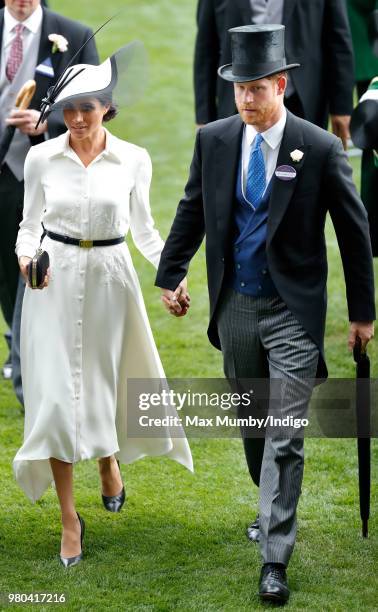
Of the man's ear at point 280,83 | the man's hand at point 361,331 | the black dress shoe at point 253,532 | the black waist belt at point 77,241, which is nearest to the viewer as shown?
the man's ear at point 280,83

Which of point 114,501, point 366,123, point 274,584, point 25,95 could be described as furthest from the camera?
point 25,95

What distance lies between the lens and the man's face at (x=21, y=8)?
755cm

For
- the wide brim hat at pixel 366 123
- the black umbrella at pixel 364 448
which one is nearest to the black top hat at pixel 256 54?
the wide brim hat at pixel 366 123

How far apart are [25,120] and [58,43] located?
0.47m

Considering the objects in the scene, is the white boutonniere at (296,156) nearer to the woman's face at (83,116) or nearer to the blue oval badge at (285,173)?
the blue oval badge at (285,173)

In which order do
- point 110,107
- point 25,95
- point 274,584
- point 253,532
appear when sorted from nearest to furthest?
point 274,584
point 110,107
point 253,532
point 25,95

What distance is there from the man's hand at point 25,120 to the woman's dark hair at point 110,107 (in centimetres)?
130

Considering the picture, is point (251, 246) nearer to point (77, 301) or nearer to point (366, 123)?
point (77, 301)

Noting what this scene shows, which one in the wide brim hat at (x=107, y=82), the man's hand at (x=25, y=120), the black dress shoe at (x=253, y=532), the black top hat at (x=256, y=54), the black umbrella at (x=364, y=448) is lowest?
the black dress shoe at (x=253, y=532)

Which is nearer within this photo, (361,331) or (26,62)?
(361,331)

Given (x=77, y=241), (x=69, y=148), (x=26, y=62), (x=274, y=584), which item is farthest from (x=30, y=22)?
(x=274, y=584)

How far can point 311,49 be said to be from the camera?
803 cm

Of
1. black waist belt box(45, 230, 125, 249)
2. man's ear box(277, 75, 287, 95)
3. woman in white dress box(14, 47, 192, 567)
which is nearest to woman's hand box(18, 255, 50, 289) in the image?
woman in white dress box(14, 47, 192, 567)

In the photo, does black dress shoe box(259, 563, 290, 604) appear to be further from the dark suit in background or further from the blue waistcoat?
the dark suit in background
